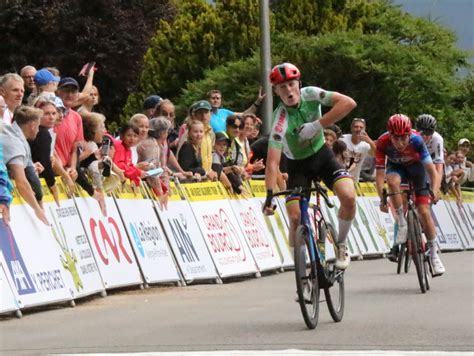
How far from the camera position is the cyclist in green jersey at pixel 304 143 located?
13336mm

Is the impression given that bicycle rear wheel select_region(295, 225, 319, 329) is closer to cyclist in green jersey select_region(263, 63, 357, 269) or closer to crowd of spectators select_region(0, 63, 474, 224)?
cyclist in green jersey select_region(263, 63, 357, 269)

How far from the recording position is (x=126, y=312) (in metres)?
14.6

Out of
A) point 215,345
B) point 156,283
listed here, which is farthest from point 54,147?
point 215,345

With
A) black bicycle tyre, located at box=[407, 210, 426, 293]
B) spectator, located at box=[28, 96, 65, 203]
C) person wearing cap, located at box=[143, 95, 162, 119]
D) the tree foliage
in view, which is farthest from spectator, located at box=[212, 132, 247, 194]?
the tree foliage

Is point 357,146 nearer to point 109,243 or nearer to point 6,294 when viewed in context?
point 109,243

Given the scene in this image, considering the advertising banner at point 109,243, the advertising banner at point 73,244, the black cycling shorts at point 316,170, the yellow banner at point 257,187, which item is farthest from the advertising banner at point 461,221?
the black cycling shorts at point 316,170

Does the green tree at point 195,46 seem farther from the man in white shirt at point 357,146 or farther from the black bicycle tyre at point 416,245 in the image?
the black bicycle tyre at point 416,245

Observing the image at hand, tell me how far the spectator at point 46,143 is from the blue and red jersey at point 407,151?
4.10m

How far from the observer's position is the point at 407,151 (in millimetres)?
18047

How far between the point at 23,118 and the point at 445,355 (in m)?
6.12

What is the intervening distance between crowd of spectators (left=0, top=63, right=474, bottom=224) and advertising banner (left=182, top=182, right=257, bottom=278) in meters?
0.27

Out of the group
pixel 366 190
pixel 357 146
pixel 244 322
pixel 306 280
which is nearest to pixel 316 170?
pixel 306 280

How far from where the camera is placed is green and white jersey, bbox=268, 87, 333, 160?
13453 millimetres

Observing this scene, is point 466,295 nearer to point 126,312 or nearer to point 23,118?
point 126,312
